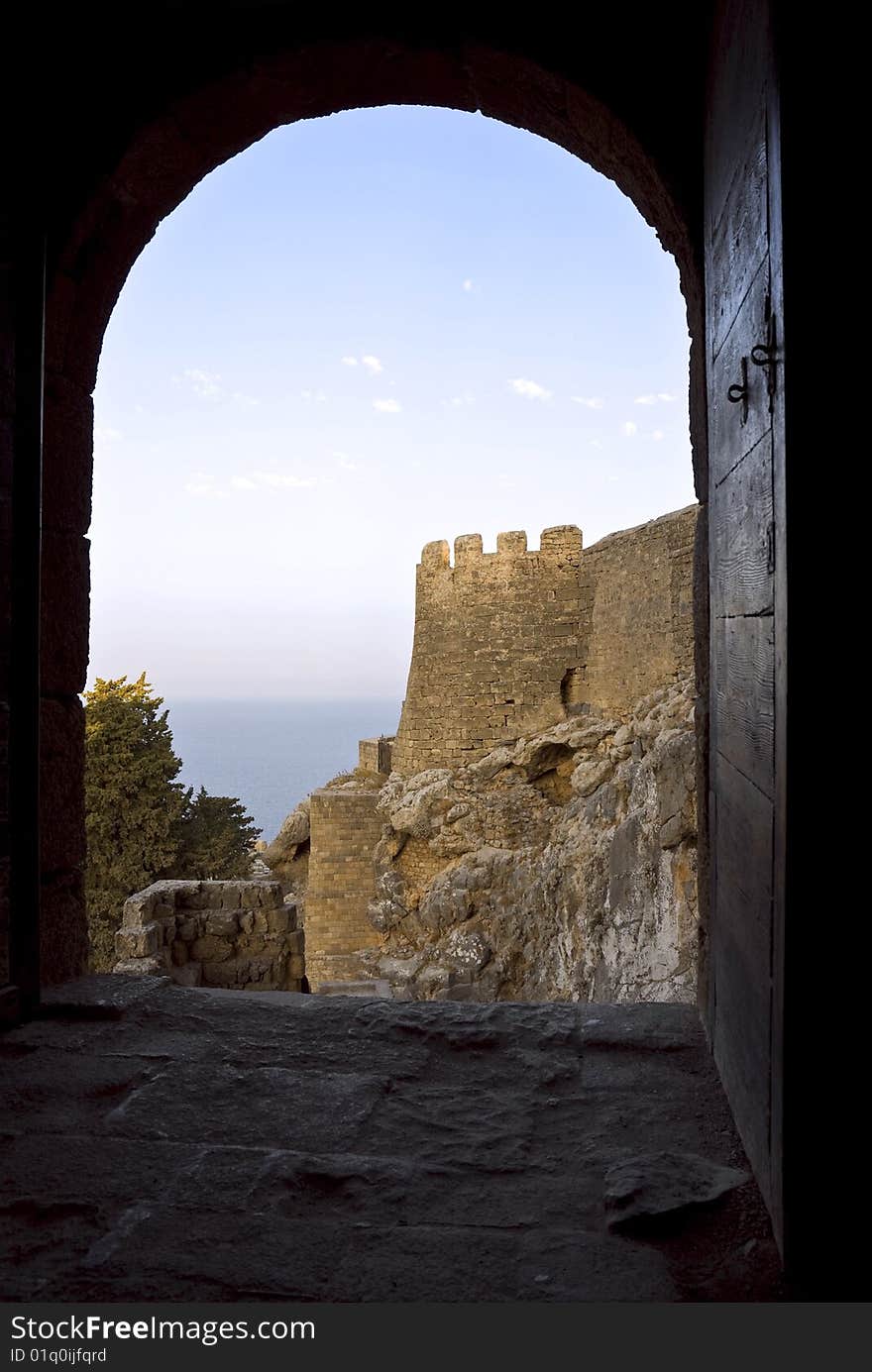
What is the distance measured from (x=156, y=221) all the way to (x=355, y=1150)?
2.90m

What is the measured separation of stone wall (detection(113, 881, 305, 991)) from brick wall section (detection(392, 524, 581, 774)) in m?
8.53

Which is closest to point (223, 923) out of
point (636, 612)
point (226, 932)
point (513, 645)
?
point (226, 932)

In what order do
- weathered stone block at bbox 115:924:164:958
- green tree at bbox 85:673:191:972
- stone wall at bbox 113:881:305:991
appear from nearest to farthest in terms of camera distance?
weathered stone block at bbox 115:924:164:958
stone wall at bbox 113:881:305:991
green tree at bbox 85:673:191:972

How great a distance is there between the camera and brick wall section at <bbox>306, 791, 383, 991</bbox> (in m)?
15.0

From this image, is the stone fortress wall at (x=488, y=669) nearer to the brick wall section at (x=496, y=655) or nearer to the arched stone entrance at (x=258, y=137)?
the brick wall section at (x=496, y=655)

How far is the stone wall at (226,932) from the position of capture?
6719mm

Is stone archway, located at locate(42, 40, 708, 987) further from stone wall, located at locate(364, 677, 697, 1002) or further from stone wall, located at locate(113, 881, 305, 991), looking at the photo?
stone wall, located at locate(364, 677, 697, 1002)

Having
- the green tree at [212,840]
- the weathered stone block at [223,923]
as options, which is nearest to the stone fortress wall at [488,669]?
the green tree at [212,840]

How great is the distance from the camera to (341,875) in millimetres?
15156

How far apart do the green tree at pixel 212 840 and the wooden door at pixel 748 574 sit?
A: 16.1 meters

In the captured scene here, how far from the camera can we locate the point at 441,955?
39.0 ft

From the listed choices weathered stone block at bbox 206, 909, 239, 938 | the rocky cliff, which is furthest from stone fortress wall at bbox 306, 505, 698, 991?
weathered stone block at bbox 206, 909, 239, 938

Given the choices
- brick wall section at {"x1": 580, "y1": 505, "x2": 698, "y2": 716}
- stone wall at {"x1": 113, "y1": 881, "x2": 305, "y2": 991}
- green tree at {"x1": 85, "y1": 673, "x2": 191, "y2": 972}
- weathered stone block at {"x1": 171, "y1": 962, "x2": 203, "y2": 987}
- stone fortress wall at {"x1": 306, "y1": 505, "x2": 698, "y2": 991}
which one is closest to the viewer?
stone wall at {"x1": 113, "y1": 881, "x2": 305, "y2": 991}

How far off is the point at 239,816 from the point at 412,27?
17151mm
